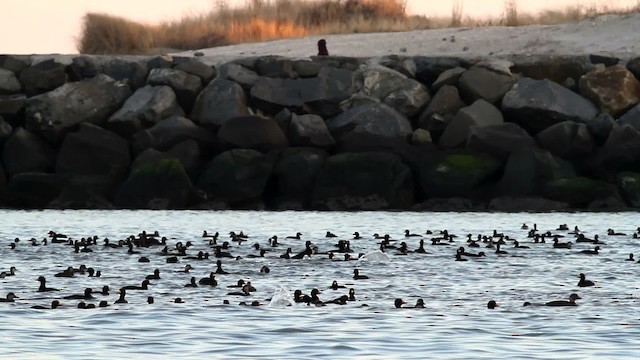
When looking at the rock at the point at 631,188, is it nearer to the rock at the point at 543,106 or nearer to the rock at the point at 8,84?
the rock at the point at 543,106

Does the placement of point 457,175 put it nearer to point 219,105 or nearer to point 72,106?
point 219,105

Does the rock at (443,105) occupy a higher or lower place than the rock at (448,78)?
lower

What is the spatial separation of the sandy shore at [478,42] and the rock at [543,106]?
523 centimetres

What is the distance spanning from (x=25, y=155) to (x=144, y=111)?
11.7 feet

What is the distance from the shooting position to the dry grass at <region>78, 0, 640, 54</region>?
58469mm

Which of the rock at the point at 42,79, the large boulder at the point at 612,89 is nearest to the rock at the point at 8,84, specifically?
the rock at the point at 42,79

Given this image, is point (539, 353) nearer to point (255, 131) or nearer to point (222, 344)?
point (222, 344)

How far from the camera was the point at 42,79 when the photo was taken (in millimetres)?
45750

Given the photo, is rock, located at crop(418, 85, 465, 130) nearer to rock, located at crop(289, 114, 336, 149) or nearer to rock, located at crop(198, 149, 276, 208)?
rock, located at crop(289, 114, 336, 149)

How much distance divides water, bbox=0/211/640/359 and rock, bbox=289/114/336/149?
970 cm

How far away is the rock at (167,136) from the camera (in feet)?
140

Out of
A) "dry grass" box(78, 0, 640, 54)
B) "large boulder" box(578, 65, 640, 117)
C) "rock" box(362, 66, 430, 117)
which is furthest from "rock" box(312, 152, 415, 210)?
"dry grass" box(78, 0, 640, 54)

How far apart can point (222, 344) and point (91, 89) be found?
29.4m

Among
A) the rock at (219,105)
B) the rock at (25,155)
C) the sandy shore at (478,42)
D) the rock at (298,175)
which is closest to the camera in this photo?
the rock at (298,175)
